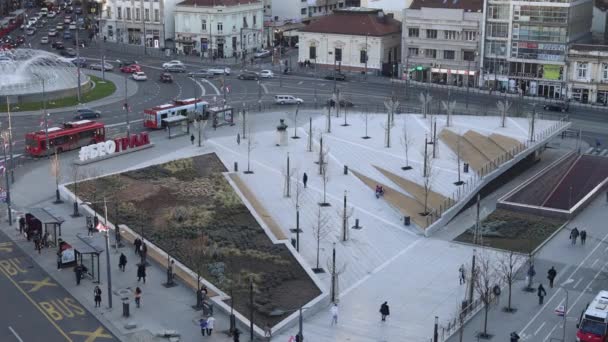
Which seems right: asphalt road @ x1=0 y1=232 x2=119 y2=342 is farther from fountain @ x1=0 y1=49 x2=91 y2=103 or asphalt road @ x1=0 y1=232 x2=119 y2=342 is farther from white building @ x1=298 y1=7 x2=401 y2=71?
white building @ x1=298 y1=7 x2=401 y2=71

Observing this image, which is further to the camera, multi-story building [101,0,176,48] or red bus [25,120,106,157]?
multi-story building [101,0,176,48]

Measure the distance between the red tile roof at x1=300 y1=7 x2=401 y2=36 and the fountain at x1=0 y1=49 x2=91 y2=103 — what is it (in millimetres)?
40198

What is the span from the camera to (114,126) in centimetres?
10169

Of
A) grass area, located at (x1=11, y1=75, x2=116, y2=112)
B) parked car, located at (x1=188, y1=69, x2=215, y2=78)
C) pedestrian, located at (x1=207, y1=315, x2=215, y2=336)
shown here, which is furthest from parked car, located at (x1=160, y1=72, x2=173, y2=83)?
pedestrian, located at (x1=207, y1=315, x2=215, y2=336)

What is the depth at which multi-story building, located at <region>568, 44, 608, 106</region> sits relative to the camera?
12338 cm

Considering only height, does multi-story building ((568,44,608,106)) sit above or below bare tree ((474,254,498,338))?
above

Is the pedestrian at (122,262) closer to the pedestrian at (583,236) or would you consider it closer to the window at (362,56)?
the pedestrian at (583,236)

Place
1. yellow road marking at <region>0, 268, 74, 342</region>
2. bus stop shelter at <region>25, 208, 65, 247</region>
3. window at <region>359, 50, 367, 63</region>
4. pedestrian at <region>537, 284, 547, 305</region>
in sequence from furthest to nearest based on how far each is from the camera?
window at <region>359, 50, 367, 63</region> → bus stop shelter at <region>25, 208, 65, 247</region> → pedestrian at <region>537, 284, 547, 305</region> → yellow road marking at <region>0, 268, 74, 342</region>

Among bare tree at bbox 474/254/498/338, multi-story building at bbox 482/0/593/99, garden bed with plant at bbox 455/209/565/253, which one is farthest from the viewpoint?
multi-story building at bbox 482/0/593/99

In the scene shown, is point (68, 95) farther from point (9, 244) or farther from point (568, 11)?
point (568, 11)

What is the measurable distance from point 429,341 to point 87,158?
42.3m

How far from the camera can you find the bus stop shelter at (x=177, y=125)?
3807 inches

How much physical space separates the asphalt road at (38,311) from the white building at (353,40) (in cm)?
9075

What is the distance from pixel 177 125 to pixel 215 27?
59651mm
